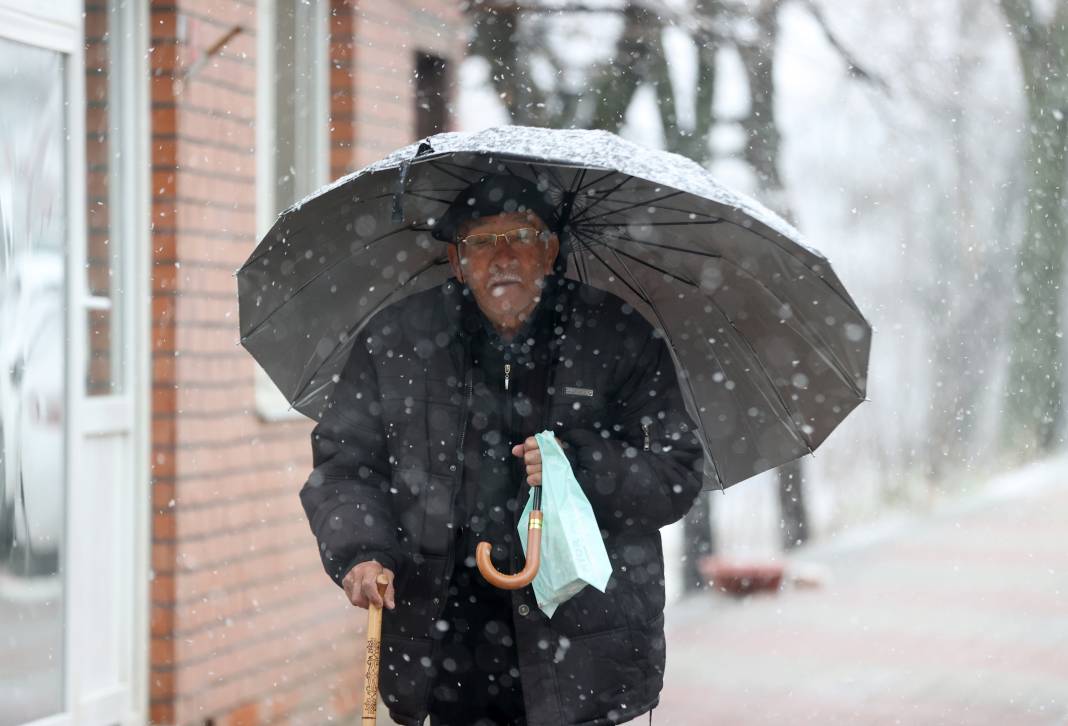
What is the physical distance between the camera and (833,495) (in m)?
16.8

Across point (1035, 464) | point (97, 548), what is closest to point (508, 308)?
point (97, 548)

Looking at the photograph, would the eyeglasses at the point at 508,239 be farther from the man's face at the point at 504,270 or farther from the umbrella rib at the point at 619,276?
the umbrella rib at the point at 619,276

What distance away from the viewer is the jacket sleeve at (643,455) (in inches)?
125

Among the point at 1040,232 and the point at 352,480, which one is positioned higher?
the point at 1040,232

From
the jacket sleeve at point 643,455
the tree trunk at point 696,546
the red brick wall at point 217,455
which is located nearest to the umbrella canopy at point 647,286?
the jacket sleeve at point 643,455

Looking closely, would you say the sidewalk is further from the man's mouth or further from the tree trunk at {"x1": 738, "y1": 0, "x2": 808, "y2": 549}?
the man's mouth

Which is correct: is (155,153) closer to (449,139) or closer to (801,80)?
(449,139)

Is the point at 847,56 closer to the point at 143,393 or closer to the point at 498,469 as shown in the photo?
the point at 143,393

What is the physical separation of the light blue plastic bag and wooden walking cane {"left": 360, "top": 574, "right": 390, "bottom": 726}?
0.32m

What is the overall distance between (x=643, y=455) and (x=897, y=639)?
308 inches

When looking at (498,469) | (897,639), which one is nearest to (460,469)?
(498,469)

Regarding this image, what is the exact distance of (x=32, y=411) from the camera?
523 cm

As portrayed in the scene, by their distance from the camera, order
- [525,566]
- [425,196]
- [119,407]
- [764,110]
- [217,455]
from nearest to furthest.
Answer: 1. [525,566]
2. [425,196]
3. [119,407]
4. [217,455]
5. [764,110]

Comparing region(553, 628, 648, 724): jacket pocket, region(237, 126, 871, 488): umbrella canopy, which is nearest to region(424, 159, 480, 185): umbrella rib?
region(237, 126, 871, 488): umbrella canopy
